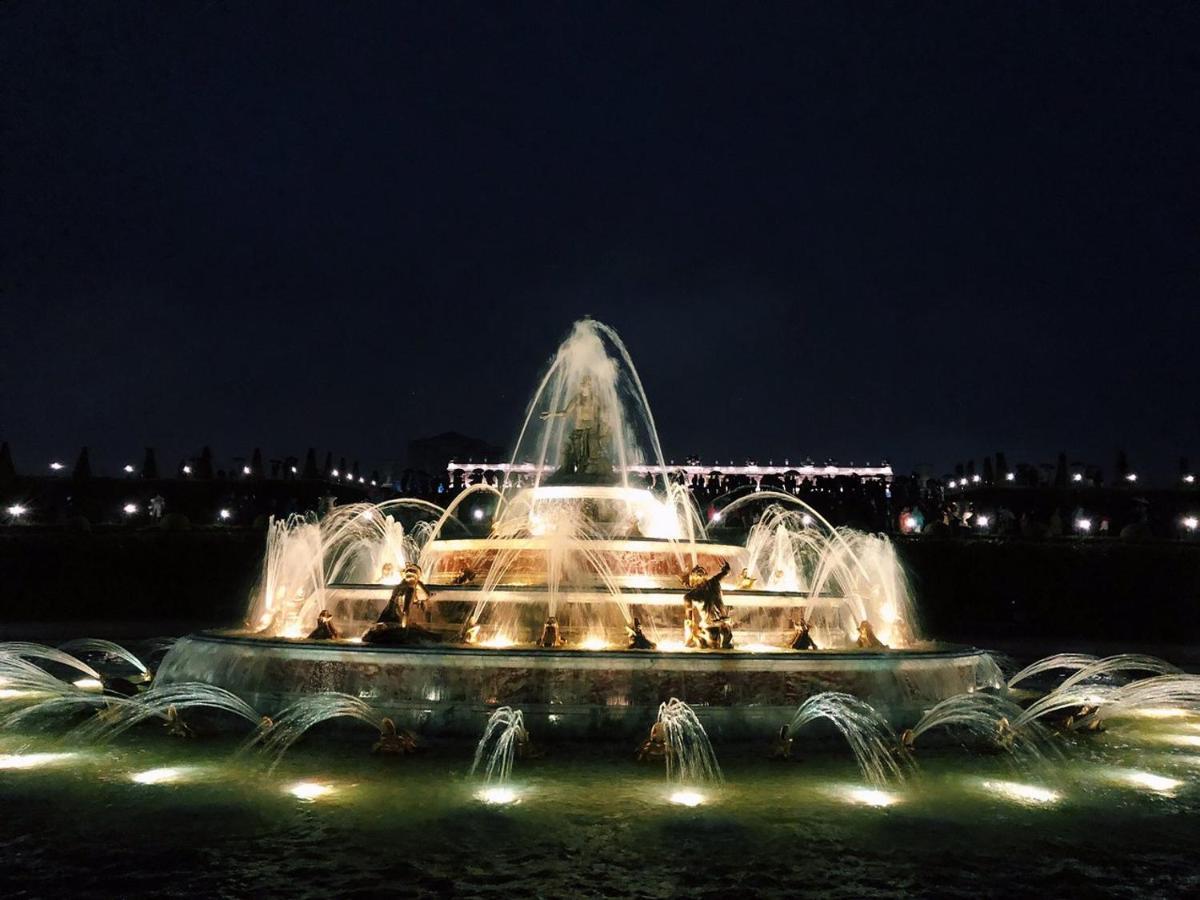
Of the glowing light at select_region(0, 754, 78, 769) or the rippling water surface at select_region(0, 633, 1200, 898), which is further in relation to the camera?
the glowing light at select_region(0, 754, 78, 769)

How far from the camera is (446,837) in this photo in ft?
A: 27.3

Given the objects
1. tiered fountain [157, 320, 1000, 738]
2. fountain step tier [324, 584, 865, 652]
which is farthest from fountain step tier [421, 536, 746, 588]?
fountain step tier [324, 584, 865, 652]

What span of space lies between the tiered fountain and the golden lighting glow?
2299mm

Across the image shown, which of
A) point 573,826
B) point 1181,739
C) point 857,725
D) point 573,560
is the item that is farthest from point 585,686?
point 1181,739

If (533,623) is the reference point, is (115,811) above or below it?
below

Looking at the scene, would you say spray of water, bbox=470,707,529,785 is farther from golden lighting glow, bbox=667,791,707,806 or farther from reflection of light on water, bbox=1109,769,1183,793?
reflection of light on water, bbox=1109,769,1183,793

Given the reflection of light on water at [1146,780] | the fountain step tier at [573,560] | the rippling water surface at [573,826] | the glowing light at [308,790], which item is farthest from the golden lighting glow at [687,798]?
the fountain step tier at [573,560]

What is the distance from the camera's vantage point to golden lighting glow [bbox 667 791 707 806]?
9.53m

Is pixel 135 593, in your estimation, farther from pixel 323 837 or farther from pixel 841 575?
pixel 323 837

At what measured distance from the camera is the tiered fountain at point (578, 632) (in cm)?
1238

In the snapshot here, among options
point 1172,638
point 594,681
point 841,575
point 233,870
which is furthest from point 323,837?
point 1172,638

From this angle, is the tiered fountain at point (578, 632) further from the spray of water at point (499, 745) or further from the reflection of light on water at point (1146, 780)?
the reflection of light on water at point (1146, 780)

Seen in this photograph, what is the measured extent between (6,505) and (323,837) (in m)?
52.9

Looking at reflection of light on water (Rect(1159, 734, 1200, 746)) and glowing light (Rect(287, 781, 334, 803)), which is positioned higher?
reflection of light on water (Rect(1159, 734, 1200, 746))
